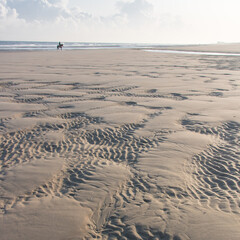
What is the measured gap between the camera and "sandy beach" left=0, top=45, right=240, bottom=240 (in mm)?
1816

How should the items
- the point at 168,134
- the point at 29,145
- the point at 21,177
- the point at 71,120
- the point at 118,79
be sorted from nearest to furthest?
the point at 21,177 < the point at 29,145 < the point at 168,134 < the point at 71,120 < the point at 118,79

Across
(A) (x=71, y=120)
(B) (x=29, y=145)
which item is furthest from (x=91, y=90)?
(B) (x=29, y=145)

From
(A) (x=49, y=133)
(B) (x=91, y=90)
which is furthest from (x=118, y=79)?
(A) (x=49, y=133)

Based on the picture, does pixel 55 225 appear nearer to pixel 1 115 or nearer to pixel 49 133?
pixel 49 133

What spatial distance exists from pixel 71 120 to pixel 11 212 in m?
2.20

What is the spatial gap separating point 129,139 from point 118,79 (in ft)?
14.8

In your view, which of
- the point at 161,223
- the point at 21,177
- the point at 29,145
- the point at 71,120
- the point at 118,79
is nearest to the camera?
the point at 161,223

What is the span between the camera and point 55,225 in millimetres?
1817

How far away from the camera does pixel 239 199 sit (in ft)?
6.78

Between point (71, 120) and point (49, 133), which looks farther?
point (71, 120)

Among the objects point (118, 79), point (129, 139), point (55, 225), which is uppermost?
point (118, 79)

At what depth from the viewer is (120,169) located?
2566 millimetres

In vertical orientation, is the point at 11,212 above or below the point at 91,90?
below

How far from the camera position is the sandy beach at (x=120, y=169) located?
1816 mm
